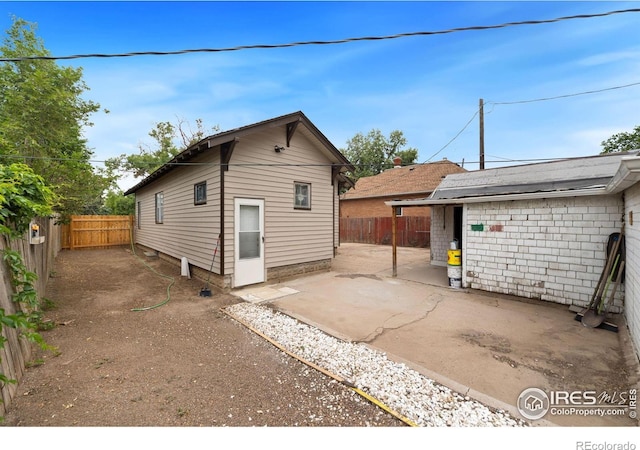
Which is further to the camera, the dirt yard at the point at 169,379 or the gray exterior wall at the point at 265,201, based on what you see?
the gray exterior wall at the point at 265,201

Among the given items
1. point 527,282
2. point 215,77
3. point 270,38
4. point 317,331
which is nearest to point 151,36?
point 270,38

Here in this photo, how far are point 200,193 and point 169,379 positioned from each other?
5372 millimetres

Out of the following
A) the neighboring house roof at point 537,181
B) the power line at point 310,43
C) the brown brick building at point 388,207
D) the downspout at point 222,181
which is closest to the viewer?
Result: the power line at point 310,43

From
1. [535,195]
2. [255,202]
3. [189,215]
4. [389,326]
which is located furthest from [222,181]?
[535,195]

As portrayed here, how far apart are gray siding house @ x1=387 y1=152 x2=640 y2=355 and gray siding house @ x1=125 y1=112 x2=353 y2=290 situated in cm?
353

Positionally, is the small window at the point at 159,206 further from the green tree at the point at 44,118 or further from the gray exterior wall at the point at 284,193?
the gray exterior wall at the point at 284,193

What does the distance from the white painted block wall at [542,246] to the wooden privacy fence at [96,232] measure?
57.2 feet

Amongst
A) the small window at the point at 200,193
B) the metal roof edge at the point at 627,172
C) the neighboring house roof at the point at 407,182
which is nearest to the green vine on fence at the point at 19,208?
the small window at the point at 200,193

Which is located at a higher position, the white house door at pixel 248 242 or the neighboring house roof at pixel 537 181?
the neighboring house roof at pixel 537 181

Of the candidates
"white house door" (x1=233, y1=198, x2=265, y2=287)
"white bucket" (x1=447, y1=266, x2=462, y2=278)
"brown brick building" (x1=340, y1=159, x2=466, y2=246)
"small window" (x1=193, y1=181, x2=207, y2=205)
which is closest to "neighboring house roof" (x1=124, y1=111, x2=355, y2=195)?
"small window" (x1=193, y1=181, x2=207, y2=205)

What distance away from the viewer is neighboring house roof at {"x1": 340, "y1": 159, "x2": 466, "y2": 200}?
18.3m

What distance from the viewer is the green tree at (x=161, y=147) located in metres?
21.7

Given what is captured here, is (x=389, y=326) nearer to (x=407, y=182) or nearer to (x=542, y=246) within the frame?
(x=542, y=246)
